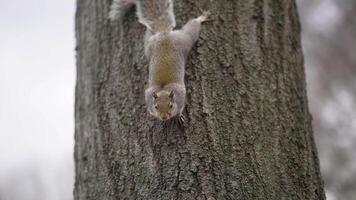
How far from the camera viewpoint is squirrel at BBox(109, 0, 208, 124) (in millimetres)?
2113

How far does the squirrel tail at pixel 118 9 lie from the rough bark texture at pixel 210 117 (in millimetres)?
29

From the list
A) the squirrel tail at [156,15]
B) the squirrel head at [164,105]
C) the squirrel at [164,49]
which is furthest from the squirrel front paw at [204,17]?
the squirrel head at [164,105]

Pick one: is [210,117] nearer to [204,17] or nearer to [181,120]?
[181,120]

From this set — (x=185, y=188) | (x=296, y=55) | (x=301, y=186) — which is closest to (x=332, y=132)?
(x=296, y=55)

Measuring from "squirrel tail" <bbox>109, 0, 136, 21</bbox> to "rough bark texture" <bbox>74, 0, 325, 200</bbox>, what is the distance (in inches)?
1.2

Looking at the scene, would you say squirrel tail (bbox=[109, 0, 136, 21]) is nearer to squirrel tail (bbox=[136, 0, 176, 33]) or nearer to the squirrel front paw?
squirrel tail (bbox=[136, 0, 176, 33])

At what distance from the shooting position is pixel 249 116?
2039 millimetres

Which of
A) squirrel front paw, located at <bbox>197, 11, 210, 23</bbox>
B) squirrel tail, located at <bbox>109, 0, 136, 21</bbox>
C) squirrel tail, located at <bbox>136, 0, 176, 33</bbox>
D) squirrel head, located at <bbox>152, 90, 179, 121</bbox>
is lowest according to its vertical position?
squirrel head, located at <bbox>152, 90, 179, 121</bbox>

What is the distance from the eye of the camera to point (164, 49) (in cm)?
243

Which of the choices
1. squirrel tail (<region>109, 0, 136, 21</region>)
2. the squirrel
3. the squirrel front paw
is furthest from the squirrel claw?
squirrel tail (<region>109, 0, 136, 21</region>)

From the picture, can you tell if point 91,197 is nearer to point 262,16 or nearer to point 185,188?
point 185,188

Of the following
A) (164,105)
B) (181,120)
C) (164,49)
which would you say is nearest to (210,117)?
(181,120)

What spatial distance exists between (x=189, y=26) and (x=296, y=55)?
1.44ft

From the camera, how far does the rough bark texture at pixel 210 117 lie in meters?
1.91
